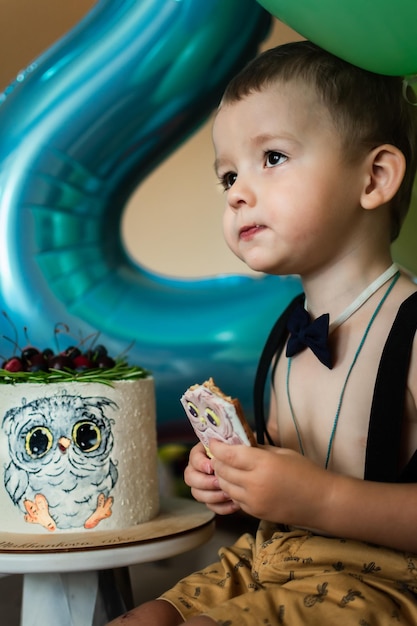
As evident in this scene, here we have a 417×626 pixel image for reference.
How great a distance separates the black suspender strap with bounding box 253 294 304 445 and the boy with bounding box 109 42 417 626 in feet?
0.13

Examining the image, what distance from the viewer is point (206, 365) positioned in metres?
1.58

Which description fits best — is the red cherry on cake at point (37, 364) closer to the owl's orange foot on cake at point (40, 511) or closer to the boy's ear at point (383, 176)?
the owl's orange foot on cake at point (40, 511)

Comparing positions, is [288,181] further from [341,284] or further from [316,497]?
[316,497]

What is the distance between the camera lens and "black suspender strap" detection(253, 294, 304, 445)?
1092 mm

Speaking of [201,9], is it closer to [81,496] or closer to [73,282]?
[73,282]

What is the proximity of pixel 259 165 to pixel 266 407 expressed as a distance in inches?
28.9

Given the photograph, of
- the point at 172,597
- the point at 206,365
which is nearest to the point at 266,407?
the point at 206,365

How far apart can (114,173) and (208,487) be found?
811mm

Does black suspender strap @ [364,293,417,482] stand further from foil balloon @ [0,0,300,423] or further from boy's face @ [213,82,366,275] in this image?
foil balloon @ [0,0,300,423]

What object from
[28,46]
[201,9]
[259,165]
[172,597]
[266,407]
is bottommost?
[172,597]

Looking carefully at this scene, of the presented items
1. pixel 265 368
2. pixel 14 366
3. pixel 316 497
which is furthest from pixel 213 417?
pixel 14 366

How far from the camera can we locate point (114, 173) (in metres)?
1.60

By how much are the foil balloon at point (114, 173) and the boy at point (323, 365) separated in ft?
1.77

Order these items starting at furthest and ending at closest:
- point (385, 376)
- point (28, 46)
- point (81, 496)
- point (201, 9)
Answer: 1. point (28, 46)
2. point (201, 9)
3. point (81, 496)
4. point (385, 376)
